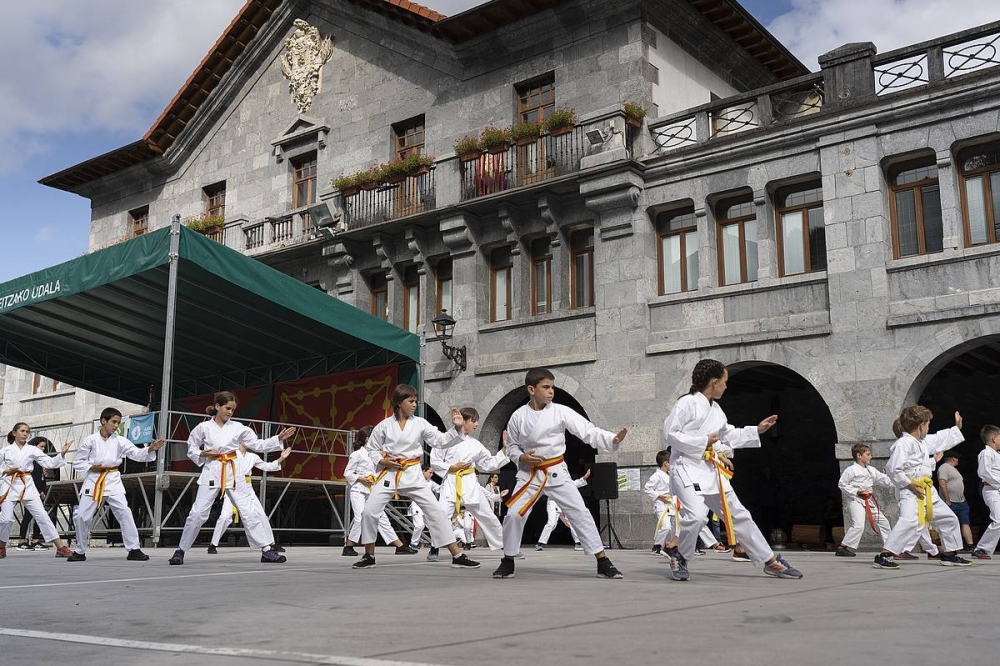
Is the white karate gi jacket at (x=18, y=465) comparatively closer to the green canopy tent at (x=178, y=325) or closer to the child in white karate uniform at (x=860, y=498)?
the green canopy tent at (x=178, y=325)

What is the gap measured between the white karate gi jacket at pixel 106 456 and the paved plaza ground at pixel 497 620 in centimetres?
415

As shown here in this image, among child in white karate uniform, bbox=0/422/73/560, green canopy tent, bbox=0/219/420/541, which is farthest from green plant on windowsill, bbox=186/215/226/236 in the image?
child in white karate uniform, bbox=0/422/73/560

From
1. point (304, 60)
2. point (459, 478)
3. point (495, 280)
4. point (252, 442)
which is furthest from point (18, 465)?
point (304, 60)

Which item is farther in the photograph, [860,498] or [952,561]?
[860,498]

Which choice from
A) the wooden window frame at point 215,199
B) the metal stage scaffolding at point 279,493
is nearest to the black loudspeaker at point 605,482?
the metal stage scaffolding at point 279,493

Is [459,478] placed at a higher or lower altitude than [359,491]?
higher

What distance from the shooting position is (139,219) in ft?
103

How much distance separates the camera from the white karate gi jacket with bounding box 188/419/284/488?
11.5 m

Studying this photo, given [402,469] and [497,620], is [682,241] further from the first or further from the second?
[497,620]

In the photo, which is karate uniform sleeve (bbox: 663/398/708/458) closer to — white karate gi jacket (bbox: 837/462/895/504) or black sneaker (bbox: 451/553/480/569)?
black sneaker (bbox: 451/553/480/569)

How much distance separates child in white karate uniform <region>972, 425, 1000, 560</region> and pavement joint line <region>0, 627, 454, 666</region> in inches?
459

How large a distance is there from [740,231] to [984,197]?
4.46 meters

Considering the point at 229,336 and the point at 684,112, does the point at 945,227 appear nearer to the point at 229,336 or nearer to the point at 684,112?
the point at 684,112

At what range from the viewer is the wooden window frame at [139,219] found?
31.0m
